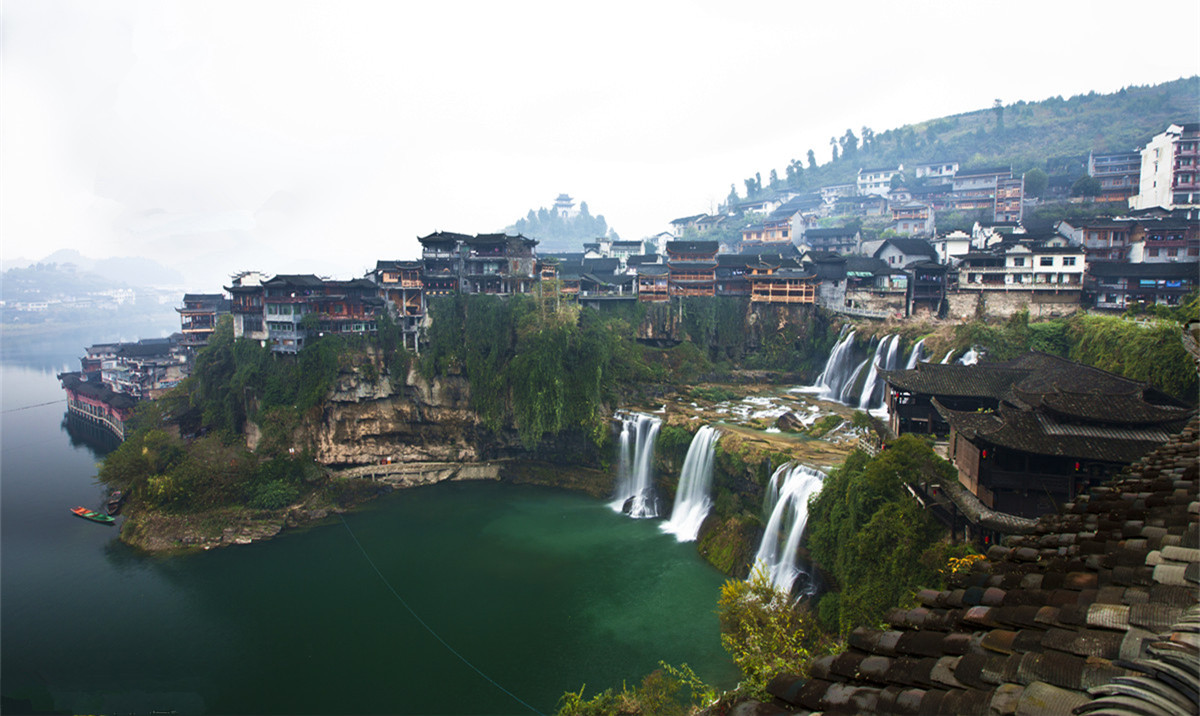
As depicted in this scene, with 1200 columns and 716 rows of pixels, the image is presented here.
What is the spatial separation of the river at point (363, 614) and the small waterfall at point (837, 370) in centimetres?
1735

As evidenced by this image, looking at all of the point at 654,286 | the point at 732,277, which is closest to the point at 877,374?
the point at 732,277

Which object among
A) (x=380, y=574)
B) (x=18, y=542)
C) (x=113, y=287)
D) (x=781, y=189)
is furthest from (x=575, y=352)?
(x=113, y=287)

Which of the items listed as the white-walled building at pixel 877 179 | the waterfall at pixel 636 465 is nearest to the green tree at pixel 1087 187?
the white-walled building at pixel 877 179

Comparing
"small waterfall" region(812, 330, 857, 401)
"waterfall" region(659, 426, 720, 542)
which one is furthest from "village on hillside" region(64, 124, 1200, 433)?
"waterfall" region(659, 426, 720, 542)

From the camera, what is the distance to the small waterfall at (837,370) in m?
39.1

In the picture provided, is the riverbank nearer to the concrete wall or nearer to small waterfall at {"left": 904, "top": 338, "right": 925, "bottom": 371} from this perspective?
small waterfall at {"left": 904, "top": 338, "right": 925, "bottom": 371}

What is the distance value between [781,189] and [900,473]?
89.7 m

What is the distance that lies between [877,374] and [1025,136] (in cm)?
8428

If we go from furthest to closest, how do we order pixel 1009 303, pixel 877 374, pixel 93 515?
1. pixel 1009 303
2. pixel 877 374
3. pixel 93 515

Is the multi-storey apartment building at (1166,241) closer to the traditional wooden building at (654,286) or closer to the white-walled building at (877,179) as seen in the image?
the traditional wooden building at (654,286)

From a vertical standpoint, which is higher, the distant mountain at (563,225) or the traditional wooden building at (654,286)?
the distant mountain at (563,225)

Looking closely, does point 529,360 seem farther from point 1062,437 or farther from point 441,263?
point 1062,437

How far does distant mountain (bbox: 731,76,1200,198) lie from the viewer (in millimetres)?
78375

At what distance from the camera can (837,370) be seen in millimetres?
40125
